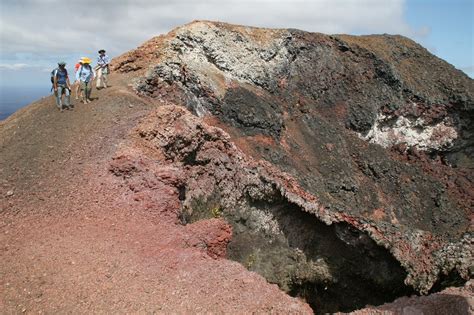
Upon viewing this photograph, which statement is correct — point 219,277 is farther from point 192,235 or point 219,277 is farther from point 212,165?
point 212,165

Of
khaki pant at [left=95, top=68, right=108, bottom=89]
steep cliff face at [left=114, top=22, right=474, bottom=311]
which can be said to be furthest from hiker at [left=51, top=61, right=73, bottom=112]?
steep cliff face at [left=114, top=22, right=474, bottom=311]

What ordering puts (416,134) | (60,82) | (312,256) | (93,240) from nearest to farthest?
(93,240)
(60,82)
(312,256)
(416,134)

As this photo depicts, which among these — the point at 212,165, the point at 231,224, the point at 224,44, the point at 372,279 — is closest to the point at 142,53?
the point at 224,44

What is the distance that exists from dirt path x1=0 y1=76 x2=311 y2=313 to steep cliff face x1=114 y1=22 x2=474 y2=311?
9.20 ft

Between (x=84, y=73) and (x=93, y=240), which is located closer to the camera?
(x=93, y=240)

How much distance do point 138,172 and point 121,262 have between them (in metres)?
5.10

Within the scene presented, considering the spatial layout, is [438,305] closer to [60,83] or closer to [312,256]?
[312,256]

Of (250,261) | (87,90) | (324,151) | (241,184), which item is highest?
(87,90)

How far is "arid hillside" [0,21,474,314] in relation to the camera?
13.3 m

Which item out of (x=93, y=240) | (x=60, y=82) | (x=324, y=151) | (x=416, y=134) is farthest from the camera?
(x=416, y=134)

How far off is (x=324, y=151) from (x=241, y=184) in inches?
510

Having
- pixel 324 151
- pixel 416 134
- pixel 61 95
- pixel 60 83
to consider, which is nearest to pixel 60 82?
pixel 60 83

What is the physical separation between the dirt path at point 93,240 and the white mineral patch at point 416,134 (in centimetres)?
2671

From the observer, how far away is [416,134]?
4091cm
